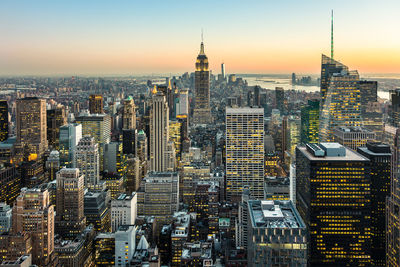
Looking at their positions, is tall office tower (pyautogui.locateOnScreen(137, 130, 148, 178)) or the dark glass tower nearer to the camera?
the dark glass tower

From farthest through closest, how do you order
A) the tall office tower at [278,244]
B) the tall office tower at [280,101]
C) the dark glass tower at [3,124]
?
the tall office tower at [280,101] → the dark glass tower at [3,124] → the tall office tower at [278,244]

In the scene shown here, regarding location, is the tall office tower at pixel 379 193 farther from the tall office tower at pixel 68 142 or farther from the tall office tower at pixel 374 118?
the tall office tower at pixel 68 142

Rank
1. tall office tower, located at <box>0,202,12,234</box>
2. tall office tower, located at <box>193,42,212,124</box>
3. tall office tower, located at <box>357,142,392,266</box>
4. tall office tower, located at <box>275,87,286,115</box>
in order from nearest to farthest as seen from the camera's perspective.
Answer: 1. tall office tower, located at <box>357,142,392,266</box>
2. tall office tower, located at <box>0,202,12,234</box>
3. tall office tower, located at <box>275,87,286,115</box>
4. tall office tower, located at <box>193,42,212,124</box>

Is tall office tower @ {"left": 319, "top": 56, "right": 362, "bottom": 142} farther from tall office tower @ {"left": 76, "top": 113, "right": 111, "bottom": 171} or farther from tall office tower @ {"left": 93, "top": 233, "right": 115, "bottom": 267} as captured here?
tall office tower @ {"left": 76, "top": 113, "right": 111, "bottom": 171}

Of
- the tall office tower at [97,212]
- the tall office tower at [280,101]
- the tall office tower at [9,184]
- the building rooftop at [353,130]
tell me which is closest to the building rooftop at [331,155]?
the building rooftop at [353,130]

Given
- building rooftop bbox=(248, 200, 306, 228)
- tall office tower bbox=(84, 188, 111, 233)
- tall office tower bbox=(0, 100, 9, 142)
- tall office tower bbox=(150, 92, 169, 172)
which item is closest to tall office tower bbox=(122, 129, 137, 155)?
tall office tower bbox=(150, 92, 169, 172)

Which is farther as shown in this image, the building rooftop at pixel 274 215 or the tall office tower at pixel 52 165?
the tall office tower at pixel 52 165

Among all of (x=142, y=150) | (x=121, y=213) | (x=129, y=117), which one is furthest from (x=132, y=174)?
(x=129, y=117)
